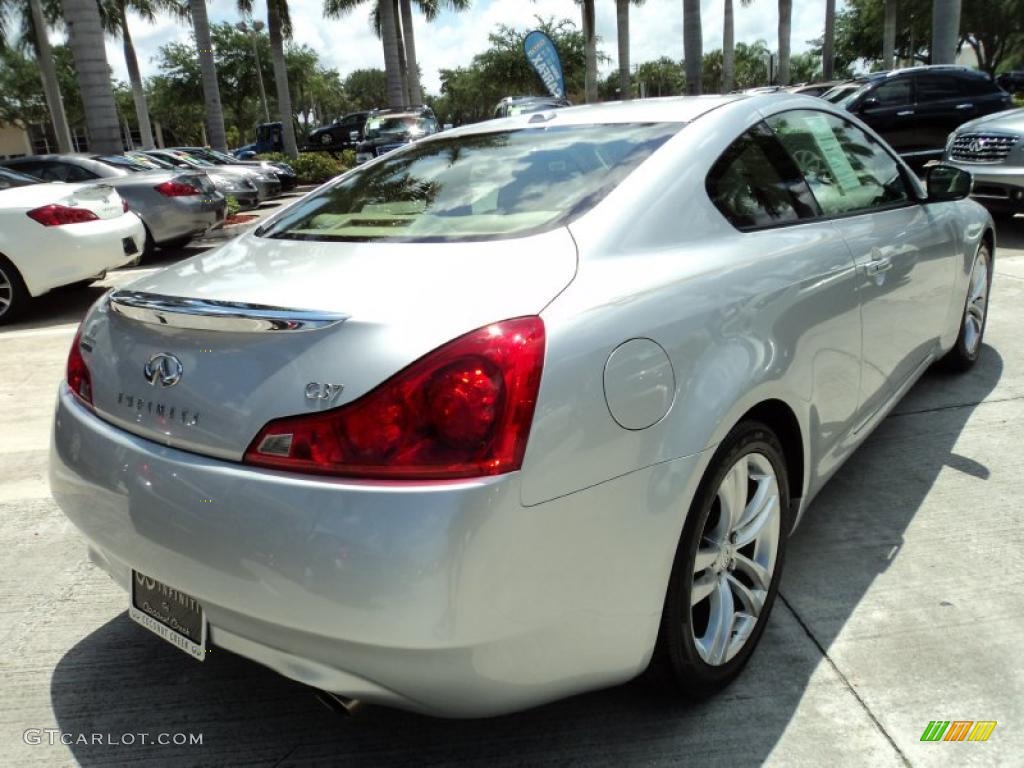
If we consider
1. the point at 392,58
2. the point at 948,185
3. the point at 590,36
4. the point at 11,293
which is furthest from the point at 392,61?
the point at 948,185

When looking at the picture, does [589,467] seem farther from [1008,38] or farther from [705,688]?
[1008,38]

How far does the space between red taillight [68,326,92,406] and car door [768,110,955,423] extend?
2165 mm

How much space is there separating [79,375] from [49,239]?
5529 mm

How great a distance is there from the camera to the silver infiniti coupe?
62.6 inches

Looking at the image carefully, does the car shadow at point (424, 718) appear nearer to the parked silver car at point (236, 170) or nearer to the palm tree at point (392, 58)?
the parked silver car at point (236, 170)

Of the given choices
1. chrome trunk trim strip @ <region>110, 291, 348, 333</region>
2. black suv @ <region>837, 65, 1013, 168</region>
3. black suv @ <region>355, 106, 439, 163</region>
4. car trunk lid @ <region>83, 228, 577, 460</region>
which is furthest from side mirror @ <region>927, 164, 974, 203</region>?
black suv @ <region>355, 106, 439, 163</region>

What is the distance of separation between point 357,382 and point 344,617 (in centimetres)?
44

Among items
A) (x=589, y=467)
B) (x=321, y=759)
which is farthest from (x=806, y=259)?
(x=321, y=759)

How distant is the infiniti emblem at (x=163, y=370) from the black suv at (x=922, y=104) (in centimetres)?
1162

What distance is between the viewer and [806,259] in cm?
246

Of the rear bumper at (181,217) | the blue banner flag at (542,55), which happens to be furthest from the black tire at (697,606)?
the blue banner flag at (542,55)

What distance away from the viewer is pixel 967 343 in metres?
4.43

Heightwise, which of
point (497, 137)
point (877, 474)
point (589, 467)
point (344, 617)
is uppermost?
point (497, 137)

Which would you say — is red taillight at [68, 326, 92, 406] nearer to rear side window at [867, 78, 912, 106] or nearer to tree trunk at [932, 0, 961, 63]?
rear side window at [867, 78, 912, 106]
